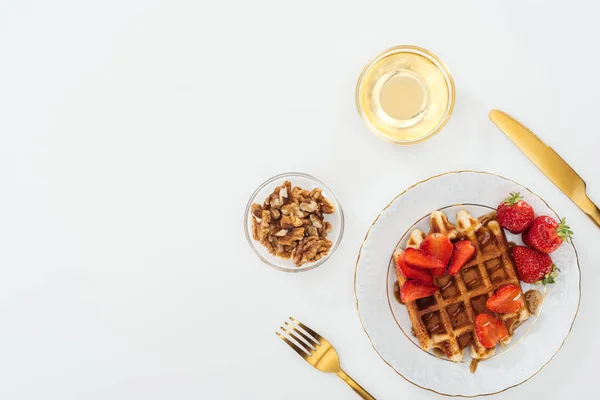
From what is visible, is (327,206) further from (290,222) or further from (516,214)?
(516,214)

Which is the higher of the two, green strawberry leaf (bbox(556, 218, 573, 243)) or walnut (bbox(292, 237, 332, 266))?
walnut (bbox(292, 237, 332, 266))

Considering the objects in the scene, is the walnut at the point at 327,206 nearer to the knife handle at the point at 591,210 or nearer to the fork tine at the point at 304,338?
the fork tine at the point at 304,338

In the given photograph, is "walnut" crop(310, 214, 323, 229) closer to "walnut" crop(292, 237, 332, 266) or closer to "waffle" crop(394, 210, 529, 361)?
"walnut" crop(292, 237, 332, 266)

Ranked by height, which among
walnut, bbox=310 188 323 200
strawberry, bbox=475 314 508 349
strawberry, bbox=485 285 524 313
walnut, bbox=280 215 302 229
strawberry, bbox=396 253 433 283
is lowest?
strawberry, bbox=475 314 508 349

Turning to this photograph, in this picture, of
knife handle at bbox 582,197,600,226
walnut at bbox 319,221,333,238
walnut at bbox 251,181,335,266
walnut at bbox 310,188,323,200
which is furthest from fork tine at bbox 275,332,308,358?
knife handle at bbox 582,197,600,226

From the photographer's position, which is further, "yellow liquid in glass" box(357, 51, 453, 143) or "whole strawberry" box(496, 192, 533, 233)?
"yellow liquid in glass" box(357, 51, 453, 143)

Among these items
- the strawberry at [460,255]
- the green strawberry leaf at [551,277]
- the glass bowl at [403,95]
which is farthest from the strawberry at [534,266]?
the glass bowl at [403,95]

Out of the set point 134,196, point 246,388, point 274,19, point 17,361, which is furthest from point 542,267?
point 17,361
